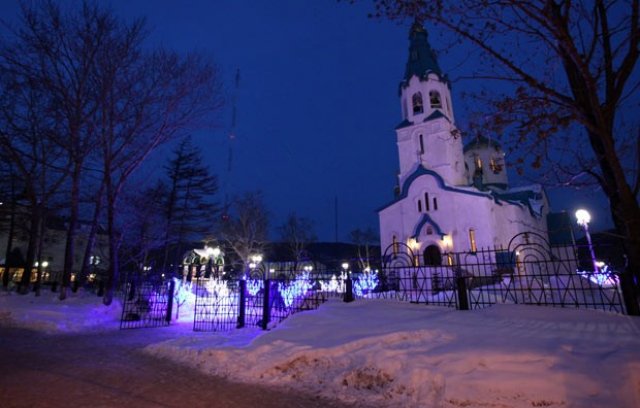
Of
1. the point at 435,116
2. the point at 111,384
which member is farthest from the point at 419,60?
the point at 111,384

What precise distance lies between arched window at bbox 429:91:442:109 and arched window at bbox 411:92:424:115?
1052mm

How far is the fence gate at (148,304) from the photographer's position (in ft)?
42.7

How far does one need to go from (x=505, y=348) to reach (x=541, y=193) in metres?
43.2

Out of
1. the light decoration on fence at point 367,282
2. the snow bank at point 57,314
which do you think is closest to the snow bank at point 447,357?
the snow bank at point 57,314

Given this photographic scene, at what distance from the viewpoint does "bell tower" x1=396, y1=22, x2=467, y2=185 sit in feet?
115

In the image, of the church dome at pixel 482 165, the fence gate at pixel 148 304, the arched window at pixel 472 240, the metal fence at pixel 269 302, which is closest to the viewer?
the metal fence at pixel 269 302

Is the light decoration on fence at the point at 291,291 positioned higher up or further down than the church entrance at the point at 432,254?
further down

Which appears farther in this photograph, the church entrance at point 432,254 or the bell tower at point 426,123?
the bell tower at point 426,123

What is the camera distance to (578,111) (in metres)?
4.95

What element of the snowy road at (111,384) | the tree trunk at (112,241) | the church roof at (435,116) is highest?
the church roof at (435,116)

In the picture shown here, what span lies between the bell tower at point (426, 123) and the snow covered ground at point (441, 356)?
28.8m

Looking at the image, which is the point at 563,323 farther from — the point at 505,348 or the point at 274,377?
the point at 274,377

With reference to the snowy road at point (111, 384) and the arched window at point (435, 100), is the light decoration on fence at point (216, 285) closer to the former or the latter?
the snowy road at point (111, 384)

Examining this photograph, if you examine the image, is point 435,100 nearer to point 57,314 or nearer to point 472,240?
point 472,240
